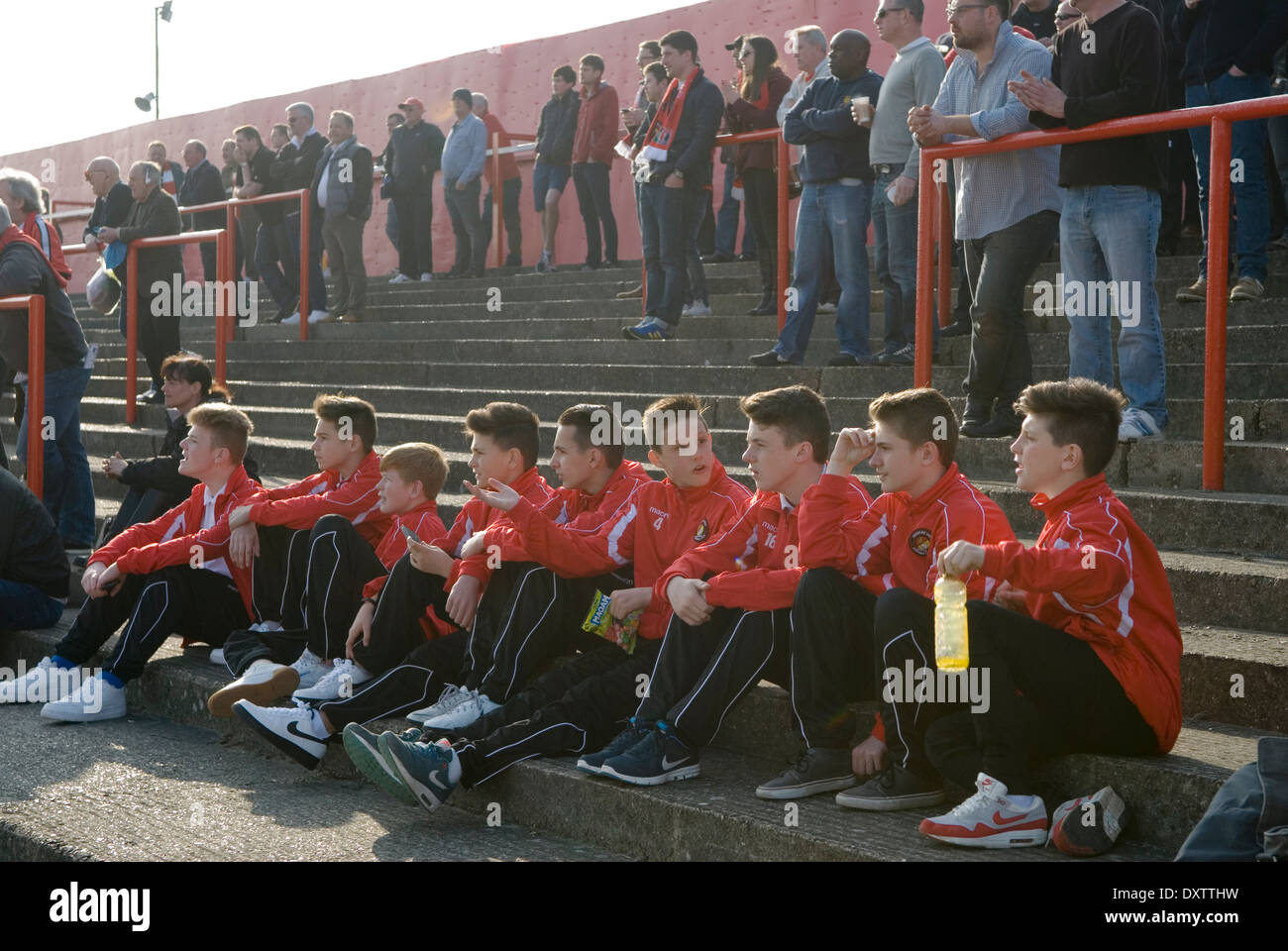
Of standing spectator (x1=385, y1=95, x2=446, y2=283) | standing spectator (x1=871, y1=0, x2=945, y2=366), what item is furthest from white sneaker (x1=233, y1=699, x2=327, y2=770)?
standing spectator (x1=385, y1=95, x2=446, y2=283)

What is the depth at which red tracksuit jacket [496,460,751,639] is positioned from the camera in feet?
13.9

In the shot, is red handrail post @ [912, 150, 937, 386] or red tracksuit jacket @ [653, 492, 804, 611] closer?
red tracksuit jacket @ [653, 492, 804, 611]

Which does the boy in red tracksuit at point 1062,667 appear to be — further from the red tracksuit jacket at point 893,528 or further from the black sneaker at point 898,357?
the black sneaker at point 898,357

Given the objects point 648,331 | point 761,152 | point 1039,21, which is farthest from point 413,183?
point 1039,21

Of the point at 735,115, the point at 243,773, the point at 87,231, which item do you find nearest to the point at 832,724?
the point at 243,773

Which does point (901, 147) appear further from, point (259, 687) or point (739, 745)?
point (259, 687)

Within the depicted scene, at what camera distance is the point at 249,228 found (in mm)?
12703

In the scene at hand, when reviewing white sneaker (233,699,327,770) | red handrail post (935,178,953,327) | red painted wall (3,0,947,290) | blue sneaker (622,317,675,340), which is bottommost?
white sneaker (233,699,327,770)

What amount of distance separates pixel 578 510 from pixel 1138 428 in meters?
1.99

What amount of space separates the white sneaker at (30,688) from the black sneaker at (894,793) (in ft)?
10.6

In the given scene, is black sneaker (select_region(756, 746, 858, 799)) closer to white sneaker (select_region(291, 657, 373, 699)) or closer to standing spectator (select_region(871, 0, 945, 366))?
white sneaker (select_region(291, 657, 373, 699))

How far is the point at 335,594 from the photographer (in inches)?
190

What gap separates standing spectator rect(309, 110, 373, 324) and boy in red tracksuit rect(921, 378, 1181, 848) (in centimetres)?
837
